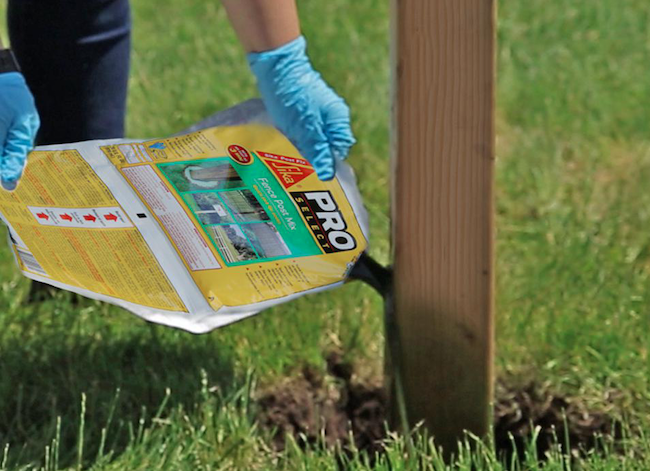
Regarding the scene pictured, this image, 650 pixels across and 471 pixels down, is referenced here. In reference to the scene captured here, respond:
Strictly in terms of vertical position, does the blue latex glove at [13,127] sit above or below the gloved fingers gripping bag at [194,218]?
above

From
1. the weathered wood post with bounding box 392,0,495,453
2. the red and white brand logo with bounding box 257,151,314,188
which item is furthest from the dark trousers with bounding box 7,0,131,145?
the weathered wood post with bounding box 392,0,495,453

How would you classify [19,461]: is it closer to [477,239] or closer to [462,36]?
[477,239]

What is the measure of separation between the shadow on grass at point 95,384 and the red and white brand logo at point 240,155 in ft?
1.35

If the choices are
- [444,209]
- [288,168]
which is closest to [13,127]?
[288,168]

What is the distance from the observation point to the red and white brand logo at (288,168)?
1474mm

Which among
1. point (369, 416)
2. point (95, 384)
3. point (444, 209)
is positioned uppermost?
point (444, 209)

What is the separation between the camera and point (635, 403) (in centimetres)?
168

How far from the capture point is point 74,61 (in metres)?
1.98

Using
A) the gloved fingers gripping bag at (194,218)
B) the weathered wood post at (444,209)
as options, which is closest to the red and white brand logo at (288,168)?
the gloved fingers gripping bag at (194,218)

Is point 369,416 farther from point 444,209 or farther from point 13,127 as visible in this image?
point 13,127

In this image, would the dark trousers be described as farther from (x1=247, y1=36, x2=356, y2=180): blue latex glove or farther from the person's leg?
(x1=247, y1=36, x2=356, y2=180): blue latex glove

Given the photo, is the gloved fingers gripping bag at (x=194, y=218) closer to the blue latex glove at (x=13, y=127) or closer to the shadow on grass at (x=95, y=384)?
the blue latex glove at (x=13, y=127)

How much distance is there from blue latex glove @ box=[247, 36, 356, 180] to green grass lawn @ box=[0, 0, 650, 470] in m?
0.46

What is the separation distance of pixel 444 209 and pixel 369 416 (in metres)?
0.51
